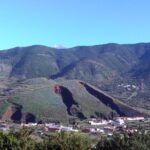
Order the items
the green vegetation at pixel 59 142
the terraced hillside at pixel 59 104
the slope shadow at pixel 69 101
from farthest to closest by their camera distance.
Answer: the slope shadow at pixel 69 101
the terraced hillside at pixel 59 104
the green vegetation at pixel 59 142

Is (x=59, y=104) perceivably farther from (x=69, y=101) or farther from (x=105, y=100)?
(x=105, y=100)

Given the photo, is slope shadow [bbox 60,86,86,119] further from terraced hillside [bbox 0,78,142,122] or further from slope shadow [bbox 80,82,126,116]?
slope shadow [bbox 80,82,126,116]

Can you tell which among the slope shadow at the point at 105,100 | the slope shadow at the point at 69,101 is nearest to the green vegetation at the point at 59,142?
the slope shadow at the point at 69,101

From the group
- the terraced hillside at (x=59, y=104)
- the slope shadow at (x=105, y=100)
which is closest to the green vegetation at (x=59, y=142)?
the terraced hillside at (x=59, y=104)

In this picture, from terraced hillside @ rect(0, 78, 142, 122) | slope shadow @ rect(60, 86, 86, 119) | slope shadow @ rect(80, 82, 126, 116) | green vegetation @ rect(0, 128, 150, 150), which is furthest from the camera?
slope shadow @ rect(80, 82, 126, 116)

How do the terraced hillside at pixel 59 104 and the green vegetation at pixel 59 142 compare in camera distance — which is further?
the terraced hillside at pixel 59 104

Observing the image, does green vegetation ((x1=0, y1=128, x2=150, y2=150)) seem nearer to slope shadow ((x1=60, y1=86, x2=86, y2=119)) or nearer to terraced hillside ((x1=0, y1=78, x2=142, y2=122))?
terraced hillside ((x1=0, y1=78, x2=142, y2=122))

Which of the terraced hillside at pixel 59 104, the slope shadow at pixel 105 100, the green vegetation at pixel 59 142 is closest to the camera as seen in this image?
the green vegetation at pixel 59 142

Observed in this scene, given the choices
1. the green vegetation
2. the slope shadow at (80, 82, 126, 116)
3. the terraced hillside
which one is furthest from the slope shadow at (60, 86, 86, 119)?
the green vegetation

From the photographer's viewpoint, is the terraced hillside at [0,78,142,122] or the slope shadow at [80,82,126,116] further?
the slope shadow at [80,82,126,116]

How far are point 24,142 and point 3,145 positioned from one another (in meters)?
1.57

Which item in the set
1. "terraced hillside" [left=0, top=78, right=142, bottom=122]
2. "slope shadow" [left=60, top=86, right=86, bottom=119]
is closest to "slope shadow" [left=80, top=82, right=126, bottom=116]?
"terraced hillside" [left=0, top=78, right=142, bottom=122]

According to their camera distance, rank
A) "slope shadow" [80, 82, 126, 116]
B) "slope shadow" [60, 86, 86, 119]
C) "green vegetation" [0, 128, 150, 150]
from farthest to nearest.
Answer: "slope shadow" [80, 82, 126, 116], "slope shadow" [60, 86, 86, 119], "green vegetation" [0, 128, 150, 150]

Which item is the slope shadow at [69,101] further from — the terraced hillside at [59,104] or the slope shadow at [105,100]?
the slope shadow at [105,100]
